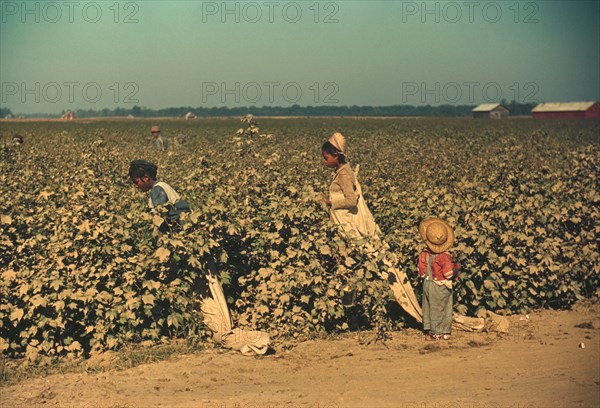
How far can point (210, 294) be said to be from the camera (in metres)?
6.28

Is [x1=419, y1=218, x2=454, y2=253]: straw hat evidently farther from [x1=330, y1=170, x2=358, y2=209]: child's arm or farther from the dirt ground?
the dirt ground

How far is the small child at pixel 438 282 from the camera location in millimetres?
6219

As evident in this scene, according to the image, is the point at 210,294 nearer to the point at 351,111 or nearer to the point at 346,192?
the point at 346,192

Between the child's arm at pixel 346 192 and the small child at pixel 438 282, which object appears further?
the child's arm at pixel 346 192

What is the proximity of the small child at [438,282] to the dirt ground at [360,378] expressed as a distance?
0.56ft

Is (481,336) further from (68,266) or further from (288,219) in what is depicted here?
(68,266)

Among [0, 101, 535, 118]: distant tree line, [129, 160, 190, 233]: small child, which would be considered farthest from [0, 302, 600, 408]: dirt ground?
[0, 101, 535, 118]: distant tree line

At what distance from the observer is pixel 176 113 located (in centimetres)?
17262

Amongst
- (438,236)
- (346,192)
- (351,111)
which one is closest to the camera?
(438,236)

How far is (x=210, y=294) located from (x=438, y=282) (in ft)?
7.09

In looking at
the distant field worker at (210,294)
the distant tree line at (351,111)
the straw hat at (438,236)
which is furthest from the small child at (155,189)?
the distant tree line at (351,111)

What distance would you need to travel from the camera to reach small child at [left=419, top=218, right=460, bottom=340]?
6.22 m

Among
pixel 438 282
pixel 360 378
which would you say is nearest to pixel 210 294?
pixel 360 378

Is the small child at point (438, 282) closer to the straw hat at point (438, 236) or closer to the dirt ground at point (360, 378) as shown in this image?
the straw hat at point (438, 236)
